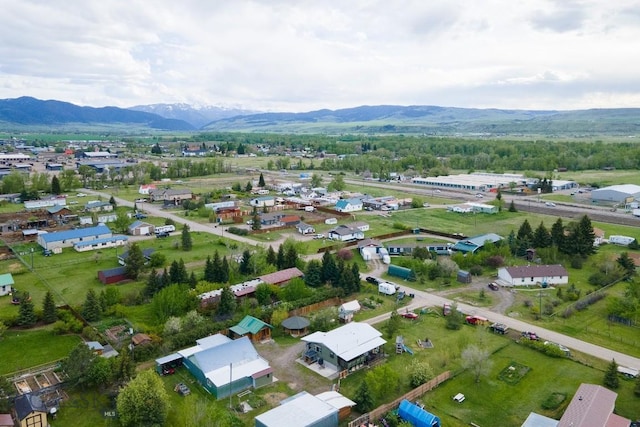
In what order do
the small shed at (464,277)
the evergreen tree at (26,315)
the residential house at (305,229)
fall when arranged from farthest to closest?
the residential house at (305,229)
the small shed at (464,277)
the evergreen tree at (26,315)

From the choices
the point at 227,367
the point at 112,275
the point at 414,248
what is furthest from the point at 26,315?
the point at 414,248

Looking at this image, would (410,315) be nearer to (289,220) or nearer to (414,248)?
(414,248)

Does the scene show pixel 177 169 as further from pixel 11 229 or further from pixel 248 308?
pixel 248 308

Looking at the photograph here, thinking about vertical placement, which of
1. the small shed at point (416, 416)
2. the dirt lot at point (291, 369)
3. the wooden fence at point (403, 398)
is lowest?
the dirt lot at point (291, 369)

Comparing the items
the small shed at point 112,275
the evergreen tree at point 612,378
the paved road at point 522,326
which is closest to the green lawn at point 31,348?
the small shed at point 112,275

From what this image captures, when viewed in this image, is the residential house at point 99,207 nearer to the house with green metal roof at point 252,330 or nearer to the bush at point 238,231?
the bush at point 238,231

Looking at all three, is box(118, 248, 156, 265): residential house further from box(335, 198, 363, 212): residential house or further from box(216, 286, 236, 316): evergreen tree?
box(335, 198, 363, 212): residential house
